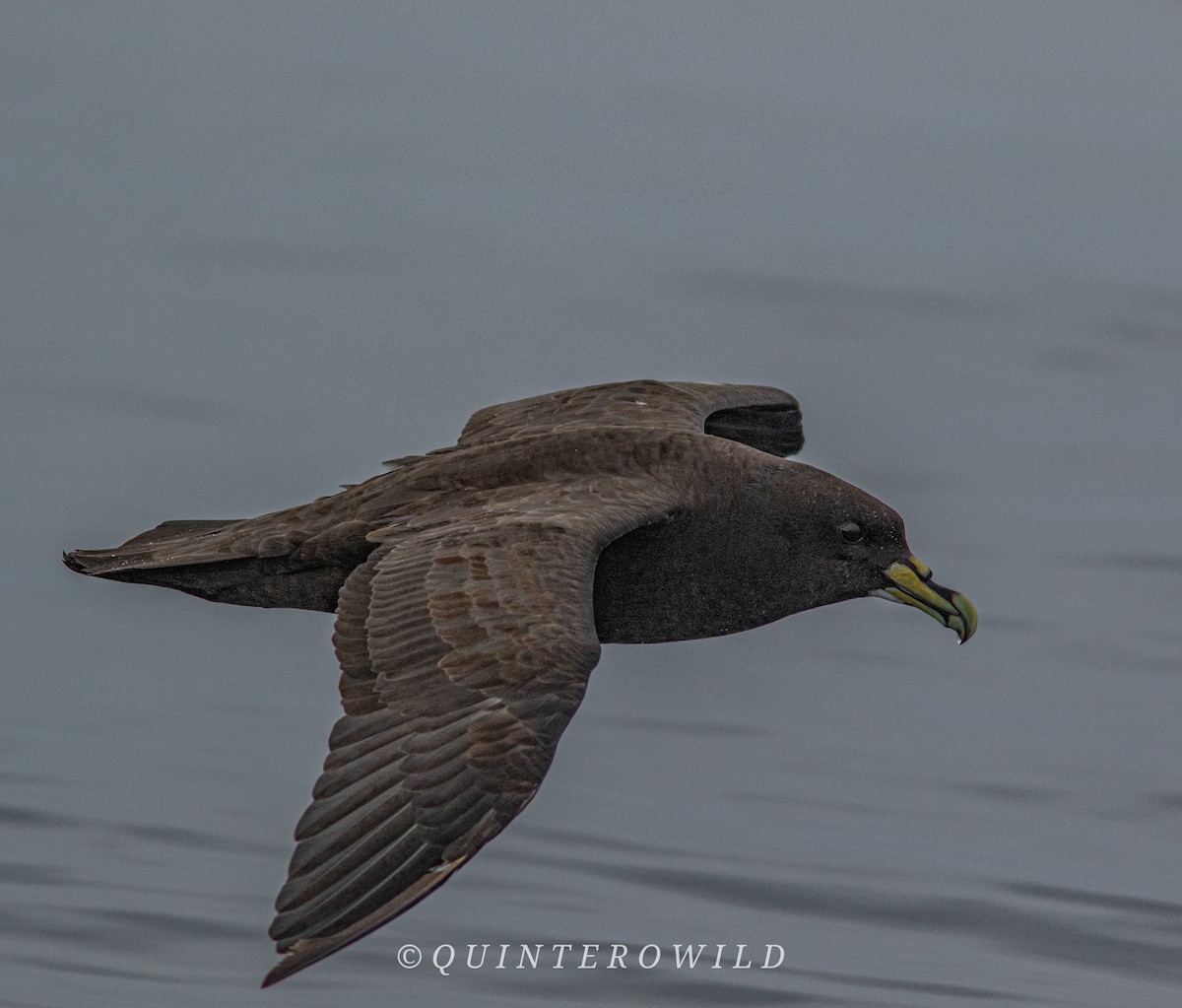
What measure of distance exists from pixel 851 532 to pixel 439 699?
8.67 feet

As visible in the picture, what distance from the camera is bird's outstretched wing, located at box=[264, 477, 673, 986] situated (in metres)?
8.27

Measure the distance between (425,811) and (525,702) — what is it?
2.03 feet

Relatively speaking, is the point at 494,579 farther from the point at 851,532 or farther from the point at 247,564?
the point at 851,532

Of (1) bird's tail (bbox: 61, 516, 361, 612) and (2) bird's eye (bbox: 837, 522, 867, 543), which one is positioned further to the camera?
(2) bird's eye (bbox: 837, 522, 867, 543)

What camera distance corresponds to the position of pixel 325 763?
8.61 meters

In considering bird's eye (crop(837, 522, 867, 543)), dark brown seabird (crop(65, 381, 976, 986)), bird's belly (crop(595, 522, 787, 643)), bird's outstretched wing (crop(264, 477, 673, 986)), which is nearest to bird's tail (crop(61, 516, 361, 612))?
dark brown seabird (crop(65, 381, 976, 986))

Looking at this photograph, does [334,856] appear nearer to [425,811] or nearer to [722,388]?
[425,811]

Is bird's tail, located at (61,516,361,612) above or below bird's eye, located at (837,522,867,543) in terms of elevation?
below

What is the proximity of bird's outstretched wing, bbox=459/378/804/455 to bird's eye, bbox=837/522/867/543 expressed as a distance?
0.94m

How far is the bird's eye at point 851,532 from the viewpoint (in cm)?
1079

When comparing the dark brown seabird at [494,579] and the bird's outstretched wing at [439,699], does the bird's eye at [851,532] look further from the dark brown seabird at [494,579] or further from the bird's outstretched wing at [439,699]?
the bird's outstretched wing at [439,699]

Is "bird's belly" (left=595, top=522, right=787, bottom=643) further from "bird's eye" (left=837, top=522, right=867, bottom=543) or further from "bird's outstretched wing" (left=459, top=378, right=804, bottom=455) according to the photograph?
"bird's outstretched wing" (left=459, top=378, right=804, bottom=455)

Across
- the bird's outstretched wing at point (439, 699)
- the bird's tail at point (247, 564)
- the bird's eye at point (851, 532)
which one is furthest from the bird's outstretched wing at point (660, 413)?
the bird's outstretched wing at point (439, 699)

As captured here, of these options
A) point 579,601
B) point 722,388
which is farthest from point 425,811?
point 722,388
